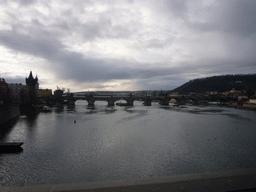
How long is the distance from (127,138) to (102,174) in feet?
37.6

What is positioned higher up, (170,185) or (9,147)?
(170,185)

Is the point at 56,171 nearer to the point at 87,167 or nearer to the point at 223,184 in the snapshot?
the point at 87,167

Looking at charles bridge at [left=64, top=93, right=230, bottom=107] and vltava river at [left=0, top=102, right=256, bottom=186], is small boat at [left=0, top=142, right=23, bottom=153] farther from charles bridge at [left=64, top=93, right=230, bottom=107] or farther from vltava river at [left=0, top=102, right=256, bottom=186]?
charles bridge at [left=64, top=93, right=230, bottom=107]

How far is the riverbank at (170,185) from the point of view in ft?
25.4

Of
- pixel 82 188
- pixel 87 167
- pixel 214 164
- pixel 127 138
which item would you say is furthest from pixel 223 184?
pixel 127 138

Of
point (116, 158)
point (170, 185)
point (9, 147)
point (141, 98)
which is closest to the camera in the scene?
point (170, 185)

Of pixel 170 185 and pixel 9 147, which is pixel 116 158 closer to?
pixel 170 185

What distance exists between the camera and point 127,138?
24.4 metres

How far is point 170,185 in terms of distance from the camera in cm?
812

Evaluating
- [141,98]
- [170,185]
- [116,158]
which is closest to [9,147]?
[116,158]

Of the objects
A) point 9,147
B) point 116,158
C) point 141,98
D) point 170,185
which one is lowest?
point 116,158

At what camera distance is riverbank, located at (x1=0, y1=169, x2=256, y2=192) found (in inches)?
305

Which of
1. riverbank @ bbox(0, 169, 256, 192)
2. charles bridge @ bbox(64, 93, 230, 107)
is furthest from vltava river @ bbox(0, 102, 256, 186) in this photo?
charles bridge @ bbox(64, 93, 230, 107)

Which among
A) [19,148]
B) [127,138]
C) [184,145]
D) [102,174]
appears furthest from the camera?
Result: [127,138]
